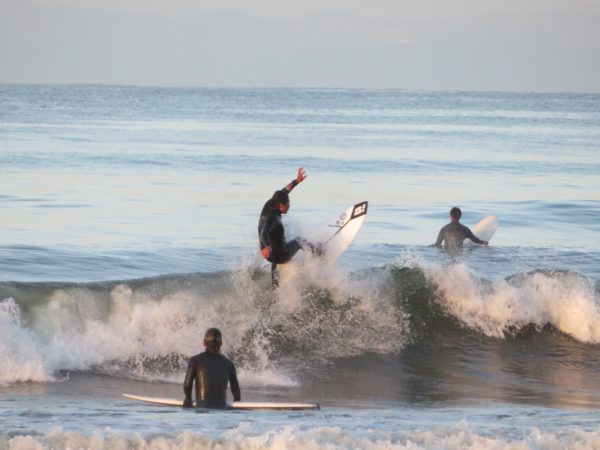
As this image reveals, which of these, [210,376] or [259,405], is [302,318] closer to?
[259,405]

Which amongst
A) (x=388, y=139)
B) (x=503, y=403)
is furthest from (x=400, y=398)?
(x=388, y=139)

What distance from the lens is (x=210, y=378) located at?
34.3ft

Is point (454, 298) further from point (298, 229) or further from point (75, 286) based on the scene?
point (75, 286)

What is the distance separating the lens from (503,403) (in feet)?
40.2

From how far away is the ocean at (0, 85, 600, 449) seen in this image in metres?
10.1

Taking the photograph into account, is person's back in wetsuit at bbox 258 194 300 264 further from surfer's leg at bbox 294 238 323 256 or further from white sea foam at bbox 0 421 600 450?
white sea foam at bbox 0 421 600 450

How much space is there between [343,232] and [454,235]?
4281 mm

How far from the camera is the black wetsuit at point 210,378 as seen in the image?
10.5m

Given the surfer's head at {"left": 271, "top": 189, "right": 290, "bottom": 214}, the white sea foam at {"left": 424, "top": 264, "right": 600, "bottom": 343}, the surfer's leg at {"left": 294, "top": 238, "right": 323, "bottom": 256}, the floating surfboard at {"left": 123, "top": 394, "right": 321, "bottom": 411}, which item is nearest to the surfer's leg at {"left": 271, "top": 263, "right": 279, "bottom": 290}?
the surfer's leg at {"left": 294, "top": 238, "right": 323, "bottom": 256}

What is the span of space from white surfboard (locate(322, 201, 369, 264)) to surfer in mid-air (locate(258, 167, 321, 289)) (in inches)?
51.4

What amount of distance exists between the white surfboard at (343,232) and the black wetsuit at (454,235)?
3894 millimetres

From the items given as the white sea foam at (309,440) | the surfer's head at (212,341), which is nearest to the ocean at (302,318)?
the white sea foam at (309,440)

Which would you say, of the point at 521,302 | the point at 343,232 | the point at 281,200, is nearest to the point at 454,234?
the point at 521,302

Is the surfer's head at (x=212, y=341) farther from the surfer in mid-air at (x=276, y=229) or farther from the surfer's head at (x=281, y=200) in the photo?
the surfer's head at (x=281, y=200)
